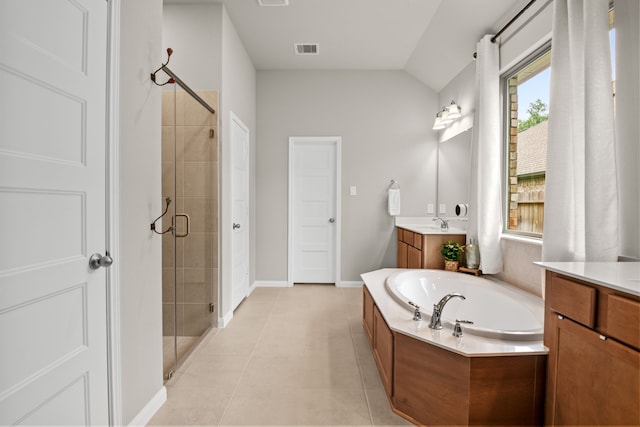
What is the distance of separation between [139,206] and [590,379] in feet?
6.87

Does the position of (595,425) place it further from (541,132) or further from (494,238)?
(541,132)

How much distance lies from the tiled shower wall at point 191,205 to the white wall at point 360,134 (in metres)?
1.47

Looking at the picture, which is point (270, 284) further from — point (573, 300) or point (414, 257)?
point (573, 300)

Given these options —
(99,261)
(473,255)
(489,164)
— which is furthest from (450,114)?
(99,261)

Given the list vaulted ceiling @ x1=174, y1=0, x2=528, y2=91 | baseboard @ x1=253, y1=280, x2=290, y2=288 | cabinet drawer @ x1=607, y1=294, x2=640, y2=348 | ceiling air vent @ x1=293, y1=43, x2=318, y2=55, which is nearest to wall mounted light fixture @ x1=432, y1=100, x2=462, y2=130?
vaulted ceiling @ x1=174, y1=0, x2=528, y2=91

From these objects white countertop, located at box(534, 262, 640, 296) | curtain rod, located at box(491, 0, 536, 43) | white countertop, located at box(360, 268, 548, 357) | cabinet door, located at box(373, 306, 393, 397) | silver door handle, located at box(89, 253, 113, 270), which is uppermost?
curtain rod, located at box(491, 0, 536, 43)

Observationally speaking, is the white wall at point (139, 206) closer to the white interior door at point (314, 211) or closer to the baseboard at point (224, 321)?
the baseboard at point (224, 321)

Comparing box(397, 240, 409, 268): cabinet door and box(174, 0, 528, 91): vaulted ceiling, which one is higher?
box(174, 0, 528, 91): vaulted ceiling

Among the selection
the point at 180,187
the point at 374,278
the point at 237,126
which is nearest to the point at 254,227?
the point at 237,126

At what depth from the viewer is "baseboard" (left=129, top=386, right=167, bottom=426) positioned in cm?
157

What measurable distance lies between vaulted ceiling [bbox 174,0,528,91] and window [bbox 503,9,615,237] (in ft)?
1.66

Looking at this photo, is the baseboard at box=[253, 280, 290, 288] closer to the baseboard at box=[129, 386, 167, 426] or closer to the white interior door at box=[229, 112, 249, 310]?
the white interior door at box=[229, 112, 249, 310]

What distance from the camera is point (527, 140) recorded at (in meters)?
2.54

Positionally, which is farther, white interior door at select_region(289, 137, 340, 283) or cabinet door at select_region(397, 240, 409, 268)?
white interior door at select_region(289, 137, 340, 283)
